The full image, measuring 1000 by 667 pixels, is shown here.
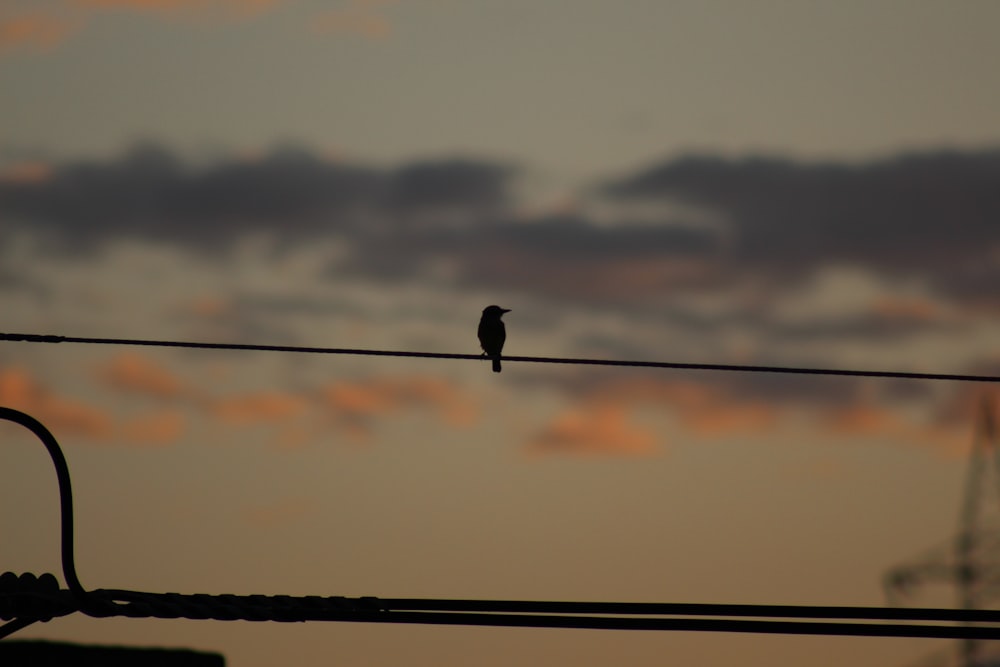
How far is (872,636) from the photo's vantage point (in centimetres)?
1723

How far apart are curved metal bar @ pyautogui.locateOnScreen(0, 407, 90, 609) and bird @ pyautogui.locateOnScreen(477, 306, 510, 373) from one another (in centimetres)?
2413

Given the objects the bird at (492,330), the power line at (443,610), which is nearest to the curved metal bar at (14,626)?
the power line at (443,610)

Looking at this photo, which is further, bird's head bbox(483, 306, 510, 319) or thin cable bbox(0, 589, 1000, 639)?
bird's head bbox(483, 306, 510, 319)

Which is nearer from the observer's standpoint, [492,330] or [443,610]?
[443,610]

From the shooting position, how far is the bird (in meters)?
40.4

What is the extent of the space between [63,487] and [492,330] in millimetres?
24562

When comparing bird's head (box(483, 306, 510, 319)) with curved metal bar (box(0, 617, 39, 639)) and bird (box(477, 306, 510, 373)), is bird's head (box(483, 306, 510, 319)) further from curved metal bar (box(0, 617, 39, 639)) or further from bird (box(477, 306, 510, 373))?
curved metal bar (box(0, 617, 39, 639))

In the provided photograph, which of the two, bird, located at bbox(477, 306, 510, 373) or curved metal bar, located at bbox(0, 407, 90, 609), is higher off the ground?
A: bird, located at bbox(477, 306, 510, 373)

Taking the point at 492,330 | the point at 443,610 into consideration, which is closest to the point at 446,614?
the point at 443,610

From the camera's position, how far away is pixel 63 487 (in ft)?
52.7

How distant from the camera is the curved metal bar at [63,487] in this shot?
15867 mm

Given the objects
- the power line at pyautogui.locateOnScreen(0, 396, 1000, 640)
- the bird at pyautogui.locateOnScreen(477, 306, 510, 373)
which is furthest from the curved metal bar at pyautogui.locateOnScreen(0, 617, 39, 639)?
the bird at pyautogui.locateOnScreen(477, 306, 510, 373)

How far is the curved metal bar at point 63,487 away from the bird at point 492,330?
79.2 feet

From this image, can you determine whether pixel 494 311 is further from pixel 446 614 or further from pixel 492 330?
pixel 446 614
